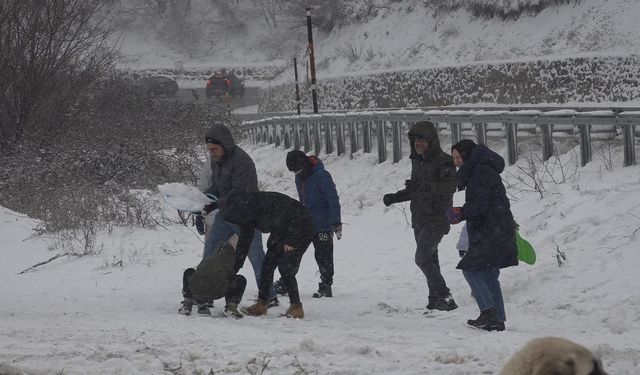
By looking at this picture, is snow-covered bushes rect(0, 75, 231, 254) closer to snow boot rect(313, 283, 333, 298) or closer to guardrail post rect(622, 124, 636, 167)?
snow boot rect(313, 283, 333, 298)

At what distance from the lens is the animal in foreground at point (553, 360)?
11.1 ft

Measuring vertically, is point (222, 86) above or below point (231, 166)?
above

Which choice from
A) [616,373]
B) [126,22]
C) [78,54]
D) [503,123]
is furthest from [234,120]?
[126,22]

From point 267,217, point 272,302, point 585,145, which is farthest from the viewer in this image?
point 585,145

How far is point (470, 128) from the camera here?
19.3m

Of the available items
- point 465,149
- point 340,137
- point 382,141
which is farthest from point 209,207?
point 340,137

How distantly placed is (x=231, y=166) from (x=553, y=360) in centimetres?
613

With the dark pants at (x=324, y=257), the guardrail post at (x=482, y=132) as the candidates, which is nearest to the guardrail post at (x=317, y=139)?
the guardrail post at (x=482, y=132)

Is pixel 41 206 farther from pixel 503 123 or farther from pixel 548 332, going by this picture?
pixel 548 332

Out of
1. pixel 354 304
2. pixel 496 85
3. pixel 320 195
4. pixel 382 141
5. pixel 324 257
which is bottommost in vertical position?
A: pixel 354 304

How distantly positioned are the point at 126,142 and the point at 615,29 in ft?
57.1

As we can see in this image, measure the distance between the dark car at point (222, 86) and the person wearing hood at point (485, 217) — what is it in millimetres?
44276

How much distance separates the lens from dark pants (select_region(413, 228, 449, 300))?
974 centimetres

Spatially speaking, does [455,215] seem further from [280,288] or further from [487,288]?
[280,288]
